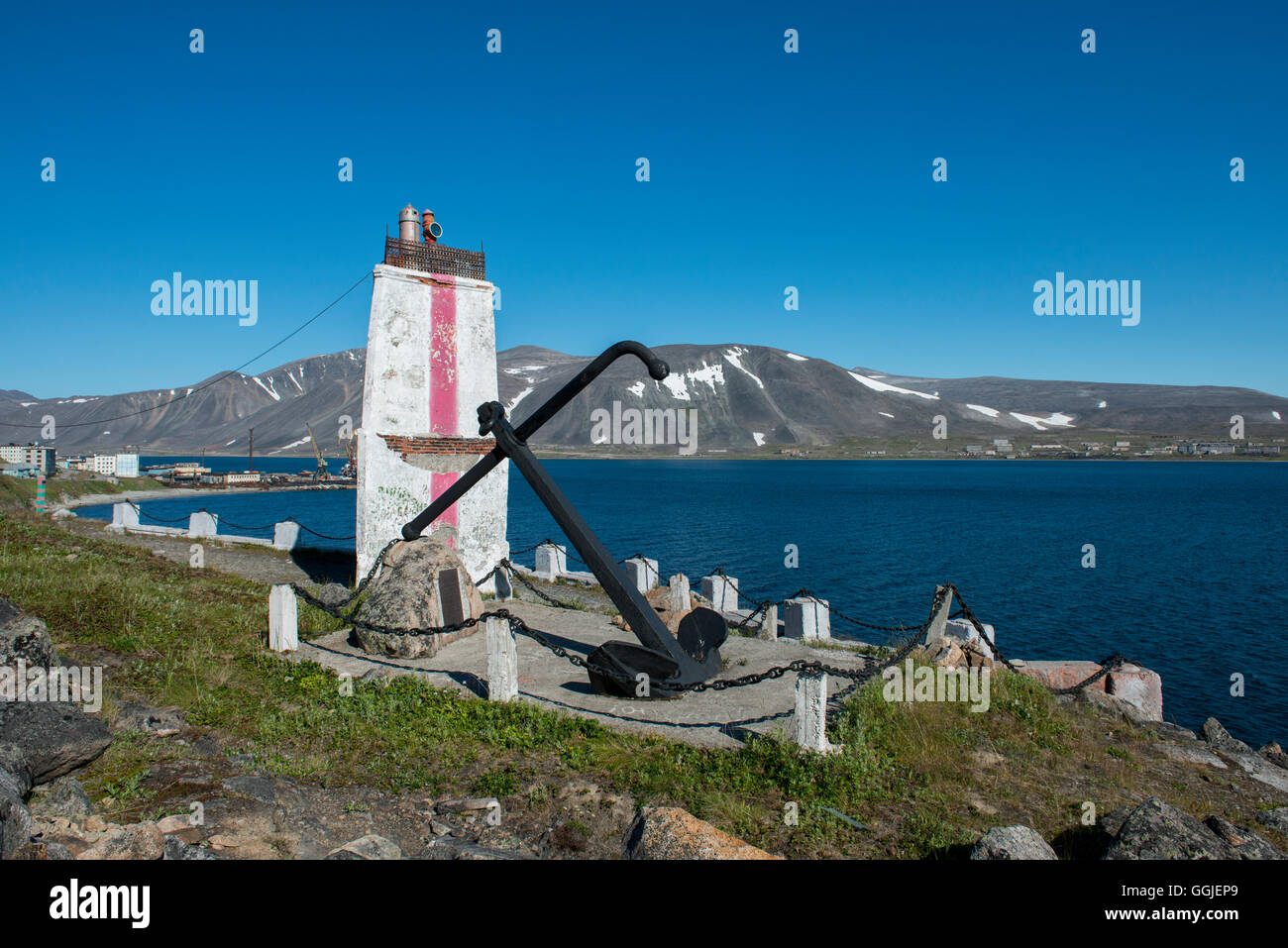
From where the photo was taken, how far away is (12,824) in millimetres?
4242

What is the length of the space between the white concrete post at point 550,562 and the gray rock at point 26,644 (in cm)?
1459

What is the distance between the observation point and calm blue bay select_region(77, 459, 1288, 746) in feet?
70.2

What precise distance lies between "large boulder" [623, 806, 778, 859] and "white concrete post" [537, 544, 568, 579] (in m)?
16.8

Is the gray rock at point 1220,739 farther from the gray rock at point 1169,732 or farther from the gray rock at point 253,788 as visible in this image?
the gray rock at point 253,788

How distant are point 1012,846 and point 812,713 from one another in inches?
95.7

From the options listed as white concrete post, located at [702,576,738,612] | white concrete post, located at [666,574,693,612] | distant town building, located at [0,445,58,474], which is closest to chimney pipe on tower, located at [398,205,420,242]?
white concrete post, located at [666,574,693,612]

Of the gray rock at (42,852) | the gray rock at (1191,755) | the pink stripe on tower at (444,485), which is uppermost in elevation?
the pink stripe on tower at (444,485)

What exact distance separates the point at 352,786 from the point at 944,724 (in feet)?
20.5

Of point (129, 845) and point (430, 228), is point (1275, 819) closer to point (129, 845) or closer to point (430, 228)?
point (129, 845)


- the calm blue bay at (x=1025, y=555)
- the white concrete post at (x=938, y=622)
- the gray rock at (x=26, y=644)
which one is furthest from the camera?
the calm blue bay at (x=1025, y=555)

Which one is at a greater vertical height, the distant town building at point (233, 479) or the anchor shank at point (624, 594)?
the distant town building at point (233, 479)

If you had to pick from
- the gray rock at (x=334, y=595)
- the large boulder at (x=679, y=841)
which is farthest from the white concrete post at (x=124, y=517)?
the large boulder at (x=679, y=841)

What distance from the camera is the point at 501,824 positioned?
6289mm

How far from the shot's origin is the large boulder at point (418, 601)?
451 inches
